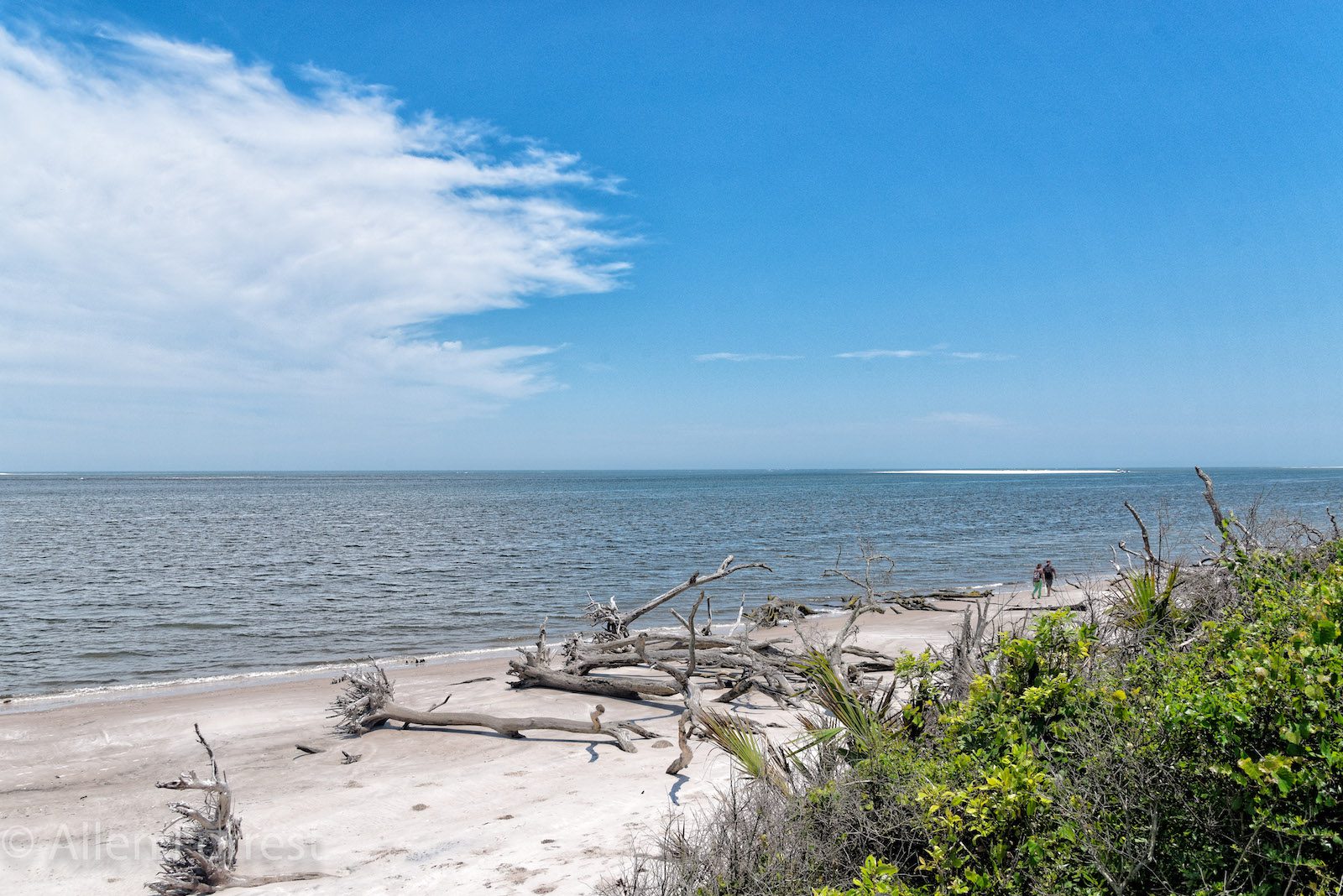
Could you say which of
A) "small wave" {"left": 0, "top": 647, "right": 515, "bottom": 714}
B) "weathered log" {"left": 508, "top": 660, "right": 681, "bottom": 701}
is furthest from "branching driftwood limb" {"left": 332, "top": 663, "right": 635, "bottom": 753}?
"small wave" {"left": 0, "top": 647, "right": 515, "bottom": 714}

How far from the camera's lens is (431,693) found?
13.5 m

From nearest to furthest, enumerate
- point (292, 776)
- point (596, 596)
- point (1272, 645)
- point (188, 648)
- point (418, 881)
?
point (1272, 645), point (418, 881), point (292, 776), point (188, 648), point (596, 596)

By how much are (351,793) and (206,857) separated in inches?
86.8

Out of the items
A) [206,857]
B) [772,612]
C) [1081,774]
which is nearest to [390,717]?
[206,857]

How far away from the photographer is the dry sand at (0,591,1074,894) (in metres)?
6.71

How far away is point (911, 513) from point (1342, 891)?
67.3m

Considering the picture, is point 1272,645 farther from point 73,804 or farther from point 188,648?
point 188,648

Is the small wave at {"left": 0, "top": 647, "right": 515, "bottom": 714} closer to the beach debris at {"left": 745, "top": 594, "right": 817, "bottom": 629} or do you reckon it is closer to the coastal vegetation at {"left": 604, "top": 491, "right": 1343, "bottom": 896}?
the beach debris at {"left": 745, "top": 594, "right": 817, "bottom": 629}

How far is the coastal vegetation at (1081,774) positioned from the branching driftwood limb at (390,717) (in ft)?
15.7

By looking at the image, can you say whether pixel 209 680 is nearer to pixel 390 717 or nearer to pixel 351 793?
pixel 390 717

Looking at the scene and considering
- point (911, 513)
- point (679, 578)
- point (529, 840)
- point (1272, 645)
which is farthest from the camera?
point (911, 513)

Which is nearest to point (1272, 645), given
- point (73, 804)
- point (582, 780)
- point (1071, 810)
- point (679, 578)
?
point (1071, 810)

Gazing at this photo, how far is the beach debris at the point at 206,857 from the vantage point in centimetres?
636

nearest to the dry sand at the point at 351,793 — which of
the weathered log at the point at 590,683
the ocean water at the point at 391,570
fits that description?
the weathered log at the point at 590,683
